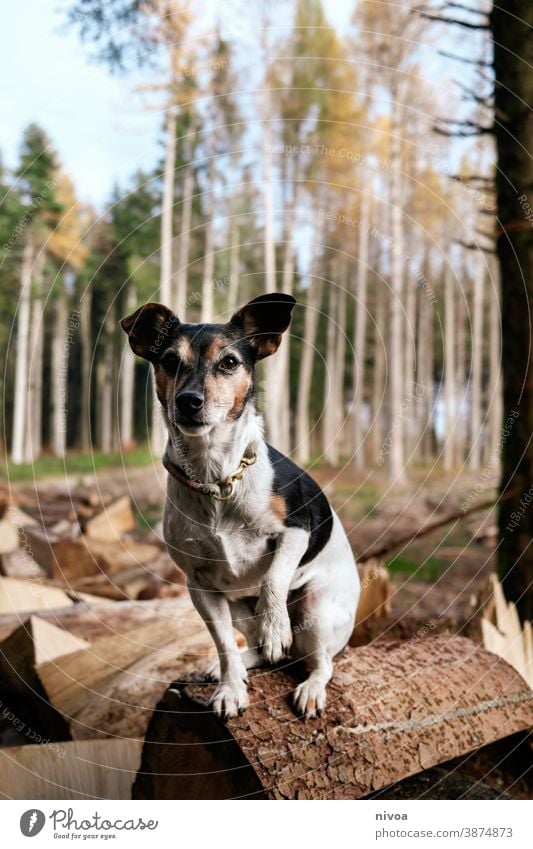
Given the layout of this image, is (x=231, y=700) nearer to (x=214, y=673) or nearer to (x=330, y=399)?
(x=214, y=673)

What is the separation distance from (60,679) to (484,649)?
1677 mm

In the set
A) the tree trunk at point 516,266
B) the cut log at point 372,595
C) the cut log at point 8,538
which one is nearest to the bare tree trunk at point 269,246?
the cut log at point 372,595

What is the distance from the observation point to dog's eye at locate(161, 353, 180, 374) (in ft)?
5.74

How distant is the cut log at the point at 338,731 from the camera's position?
2.11m

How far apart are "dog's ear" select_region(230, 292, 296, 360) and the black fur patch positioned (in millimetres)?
322

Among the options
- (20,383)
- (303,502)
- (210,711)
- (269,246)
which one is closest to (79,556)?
(269,246)

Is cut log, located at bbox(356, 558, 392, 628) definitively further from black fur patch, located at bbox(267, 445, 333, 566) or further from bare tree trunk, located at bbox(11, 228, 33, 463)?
bare tree trunk, located at bbox(11, 228, 33, 463)

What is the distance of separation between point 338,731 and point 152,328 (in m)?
1.25

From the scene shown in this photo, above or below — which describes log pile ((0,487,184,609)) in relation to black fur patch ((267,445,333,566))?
below

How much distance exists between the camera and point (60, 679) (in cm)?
310

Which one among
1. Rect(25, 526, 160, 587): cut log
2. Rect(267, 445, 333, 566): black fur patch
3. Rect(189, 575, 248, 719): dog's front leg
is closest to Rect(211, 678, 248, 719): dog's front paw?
Rect(189, 575, 248, 719): dog's front leg

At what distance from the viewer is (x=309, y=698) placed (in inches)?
83.3
